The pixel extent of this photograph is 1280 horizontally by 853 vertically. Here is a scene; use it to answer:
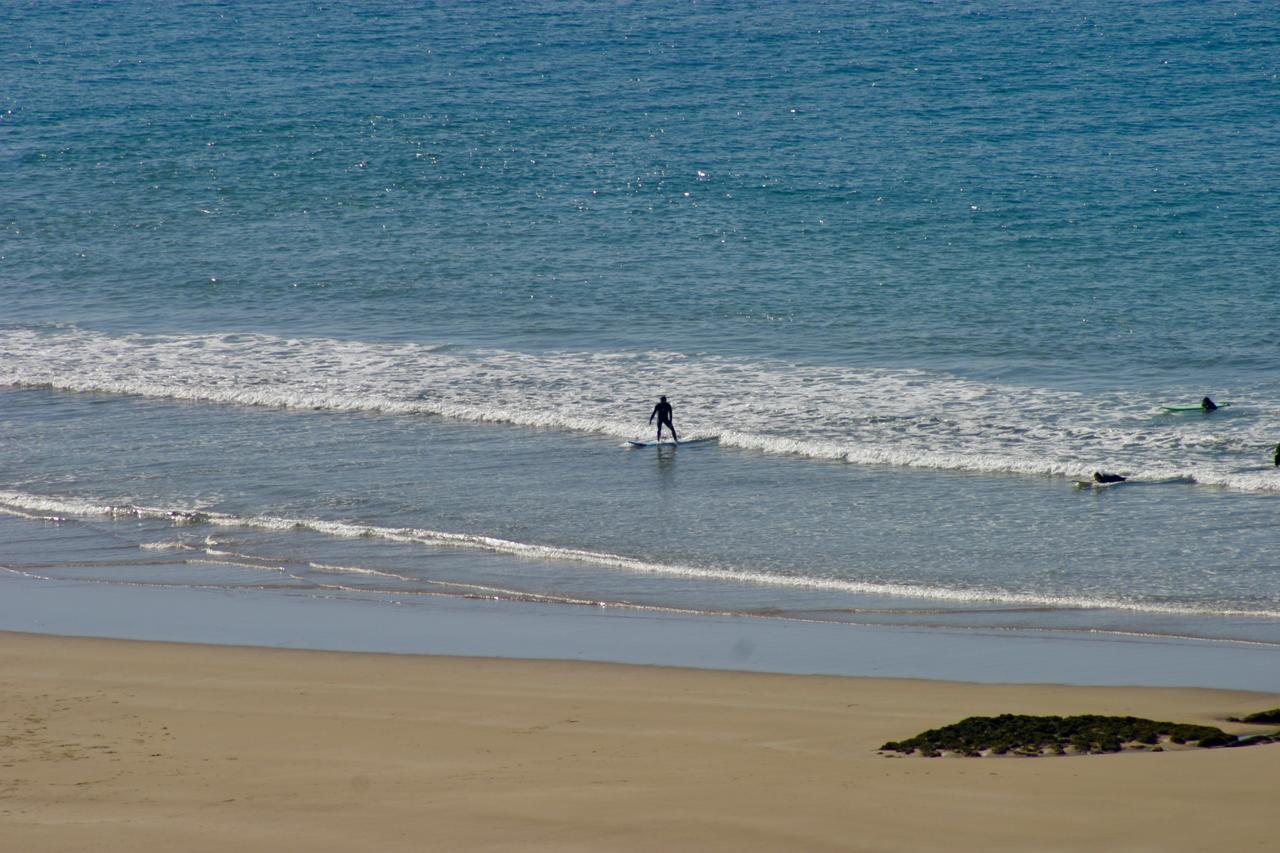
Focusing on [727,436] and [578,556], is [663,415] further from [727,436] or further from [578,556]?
[578,556]

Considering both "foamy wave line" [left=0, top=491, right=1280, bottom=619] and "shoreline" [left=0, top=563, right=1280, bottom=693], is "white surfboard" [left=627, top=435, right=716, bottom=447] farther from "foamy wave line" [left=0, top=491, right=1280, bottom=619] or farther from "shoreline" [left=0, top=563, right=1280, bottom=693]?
"shoreline" [left=0, top=563, right=1280, bottom=693]

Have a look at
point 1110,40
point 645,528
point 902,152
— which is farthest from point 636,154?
point 645,528

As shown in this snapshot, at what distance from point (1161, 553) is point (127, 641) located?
11.2 m

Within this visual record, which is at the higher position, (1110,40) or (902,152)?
(1110,40)

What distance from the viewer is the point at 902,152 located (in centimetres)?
4322

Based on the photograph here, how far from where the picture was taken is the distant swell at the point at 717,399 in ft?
69.1

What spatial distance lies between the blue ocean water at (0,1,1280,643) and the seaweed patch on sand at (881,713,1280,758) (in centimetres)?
363

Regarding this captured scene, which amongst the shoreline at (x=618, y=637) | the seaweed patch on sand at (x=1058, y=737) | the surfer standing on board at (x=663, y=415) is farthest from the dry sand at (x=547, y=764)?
the surfer standing on board at (x=663, y=415)

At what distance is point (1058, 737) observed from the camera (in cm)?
1034

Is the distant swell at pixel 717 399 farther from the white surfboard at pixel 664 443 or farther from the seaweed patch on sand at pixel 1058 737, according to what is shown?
the seaweed patch on sand at pixel 1058 737

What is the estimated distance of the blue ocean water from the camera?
17203 mm

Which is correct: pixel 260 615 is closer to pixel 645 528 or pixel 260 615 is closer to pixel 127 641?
pixel 127 641

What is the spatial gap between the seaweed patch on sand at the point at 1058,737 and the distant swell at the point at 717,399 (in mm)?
9650

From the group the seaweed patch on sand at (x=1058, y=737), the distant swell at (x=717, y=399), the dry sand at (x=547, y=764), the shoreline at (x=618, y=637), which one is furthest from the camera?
the distant swell at (x=717, y=399)
